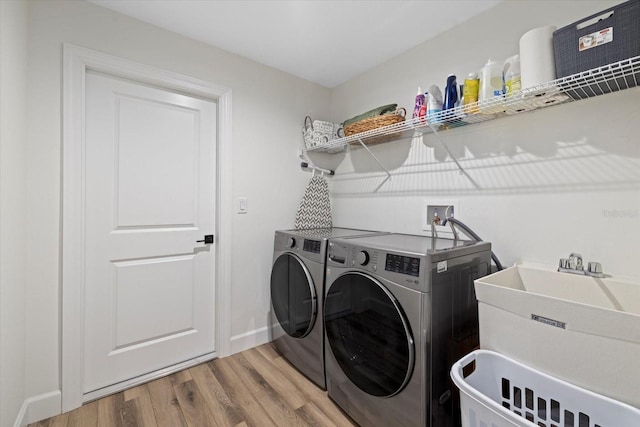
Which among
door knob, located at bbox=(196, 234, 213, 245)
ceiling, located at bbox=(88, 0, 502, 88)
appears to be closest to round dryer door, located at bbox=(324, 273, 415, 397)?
door knob, located at bbox=(196, 234, 213, 245)

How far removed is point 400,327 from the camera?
3.95ft

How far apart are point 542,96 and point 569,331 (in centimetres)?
97

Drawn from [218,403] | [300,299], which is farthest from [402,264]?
[218,403]

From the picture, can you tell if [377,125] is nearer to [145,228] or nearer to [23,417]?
[145,228]

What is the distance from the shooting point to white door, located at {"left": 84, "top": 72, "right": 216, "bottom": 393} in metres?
1.65

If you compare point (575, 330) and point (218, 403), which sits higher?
point (575, 330)

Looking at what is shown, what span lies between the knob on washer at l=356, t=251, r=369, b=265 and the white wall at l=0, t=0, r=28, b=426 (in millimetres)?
1519

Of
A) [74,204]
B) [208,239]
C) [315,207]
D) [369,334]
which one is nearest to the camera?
[369,334]

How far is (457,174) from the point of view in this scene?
171cm

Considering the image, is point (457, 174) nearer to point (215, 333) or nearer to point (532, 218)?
point (532, 218)

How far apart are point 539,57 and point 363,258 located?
3.75ft

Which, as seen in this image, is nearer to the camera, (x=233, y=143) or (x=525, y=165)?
(x=525, y=165)

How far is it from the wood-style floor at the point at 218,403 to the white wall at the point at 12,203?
1.29 ft

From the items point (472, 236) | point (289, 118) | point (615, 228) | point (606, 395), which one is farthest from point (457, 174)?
point (289, 118)
